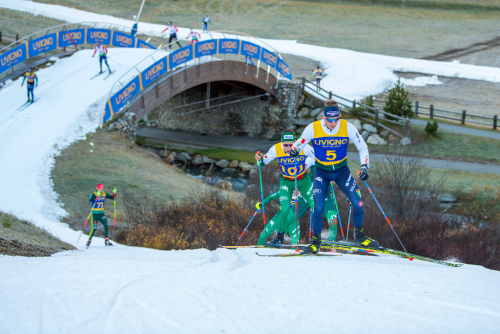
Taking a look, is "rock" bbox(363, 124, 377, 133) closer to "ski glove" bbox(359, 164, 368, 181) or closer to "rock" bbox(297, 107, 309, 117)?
"rock" bbox(297, 107, 309, 117)

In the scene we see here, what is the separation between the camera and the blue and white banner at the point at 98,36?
29.9 metres

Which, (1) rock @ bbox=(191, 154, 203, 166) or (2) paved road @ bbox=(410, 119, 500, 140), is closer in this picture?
(2) paved road @ bbox=(410, 119, 500, 140)

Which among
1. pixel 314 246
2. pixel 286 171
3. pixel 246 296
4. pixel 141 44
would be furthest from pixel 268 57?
pixel 246 296

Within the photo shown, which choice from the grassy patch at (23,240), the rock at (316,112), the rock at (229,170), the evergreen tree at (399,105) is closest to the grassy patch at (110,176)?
the grassy patch at (23,240)

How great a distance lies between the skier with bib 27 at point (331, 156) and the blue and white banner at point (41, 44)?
23204 millimetres

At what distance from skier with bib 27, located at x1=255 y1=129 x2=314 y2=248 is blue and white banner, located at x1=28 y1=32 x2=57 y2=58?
849 inches

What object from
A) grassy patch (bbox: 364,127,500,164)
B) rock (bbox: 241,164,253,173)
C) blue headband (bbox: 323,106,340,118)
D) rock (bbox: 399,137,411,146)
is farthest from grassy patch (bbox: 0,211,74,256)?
rock (bbox: 399,137,411,146)

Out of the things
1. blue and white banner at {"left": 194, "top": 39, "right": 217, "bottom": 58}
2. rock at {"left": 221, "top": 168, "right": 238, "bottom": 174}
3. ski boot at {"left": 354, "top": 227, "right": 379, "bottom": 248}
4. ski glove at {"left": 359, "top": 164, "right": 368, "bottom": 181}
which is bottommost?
rock at {"left": 221, "top": 168, "right": 238, "bottom": 174}

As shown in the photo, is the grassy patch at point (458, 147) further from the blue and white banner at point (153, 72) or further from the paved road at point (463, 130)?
the blue and white banner at point (153, 72)

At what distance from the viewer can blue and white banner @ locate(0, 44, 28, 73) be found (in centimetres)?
2600

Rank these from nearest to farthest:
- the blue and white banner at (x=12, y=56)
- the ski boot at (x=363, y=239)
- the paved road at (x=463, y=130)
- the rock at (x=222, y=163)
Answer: the ski boot at (x=363, y=239)
the blue and white banner at (x=12, y=56)
the paved road at (x=463, y=130)
the rock at (x=222, y=163)

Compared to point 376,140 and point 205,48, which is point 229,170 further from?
point 376,140

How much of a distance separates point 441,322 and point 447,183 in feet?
57.8

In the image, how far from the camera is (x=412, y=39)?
5122 centimetres
